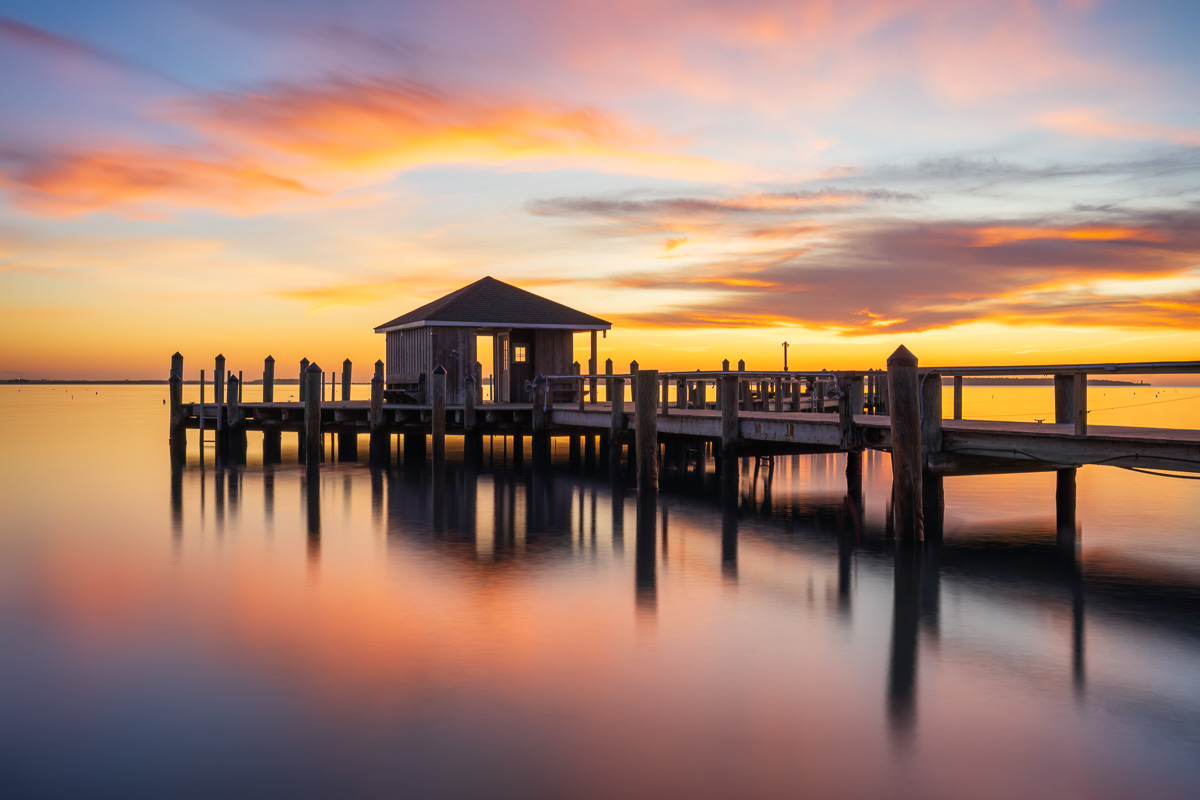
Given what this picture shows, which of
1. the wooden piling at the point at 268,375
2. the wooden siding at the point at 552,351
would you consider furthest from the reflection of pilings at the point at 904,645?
the wooden piling at the point at 268,375

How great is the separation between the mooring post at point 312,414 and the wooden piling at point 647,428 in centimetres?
1083

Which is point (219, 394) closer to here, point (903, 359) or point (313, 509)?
point (313, 509)

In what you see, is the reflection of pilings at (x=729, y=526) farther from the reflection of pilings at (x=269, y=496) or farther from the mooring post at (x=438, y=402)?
the reflection of pilings at (x=269, y=496)

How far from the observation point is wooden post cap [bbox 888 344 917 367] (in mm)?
13062

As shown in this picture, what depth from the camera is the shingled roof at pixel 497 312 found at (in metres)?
29.7

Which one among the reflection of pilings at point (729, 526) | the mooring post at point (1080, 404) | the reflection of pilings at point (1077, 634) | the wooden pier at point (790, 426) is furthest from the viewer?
the reflection of pilings at point (729, 526)

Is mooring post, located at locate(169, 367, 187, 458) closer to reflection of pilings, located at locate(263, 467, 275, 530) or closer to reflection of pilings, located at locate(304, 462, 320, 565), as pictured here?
reflection of pilings, located at locate(263, 467, 275, 530)

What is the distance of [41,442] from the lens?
44.1 meters

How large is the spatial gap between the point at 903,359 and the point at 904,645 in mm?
4533

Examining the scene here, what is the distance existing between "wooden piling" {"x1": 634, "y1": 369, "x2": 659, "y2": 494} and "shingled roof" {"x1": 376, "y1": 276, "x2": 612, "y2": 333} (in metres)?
10.6

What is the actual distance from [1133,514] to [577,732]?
17.5m

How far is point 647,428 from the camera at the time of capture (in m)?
20.0

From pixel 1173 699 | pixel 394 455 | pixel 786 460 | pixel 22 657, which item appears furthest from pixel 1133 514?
pixel 394 455

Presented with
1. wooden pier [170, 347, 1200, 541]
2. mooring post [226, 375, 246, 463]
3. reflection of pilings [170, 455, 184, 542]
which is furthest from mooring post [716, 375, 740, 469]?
mooring post [226, 375, 246, 463]
